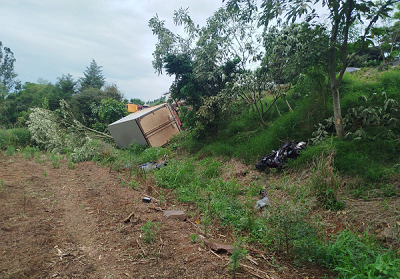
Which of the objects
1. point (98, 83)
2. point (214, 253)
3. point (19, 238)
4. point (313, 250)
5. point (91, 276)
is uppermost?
point (98, 83)

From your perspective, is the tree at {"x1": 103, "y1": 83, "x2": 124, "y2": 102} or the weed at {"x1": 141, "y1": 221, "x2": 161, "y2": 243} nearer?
the weed at {"x1": 141, "y1": 221, "x2": 161, "y2": 243}

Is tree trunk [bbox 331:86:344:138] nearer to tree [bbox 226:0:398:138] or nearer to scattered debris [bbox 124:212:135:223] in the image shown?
tree [bbox 226:0:398:138]

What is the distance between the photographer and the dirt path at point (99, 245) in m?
2.19

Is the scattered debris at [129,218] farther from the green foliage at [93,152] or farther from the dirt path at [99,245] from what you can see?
the green foliage at [93,152]

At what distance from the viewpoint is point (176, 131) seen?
40.0ft

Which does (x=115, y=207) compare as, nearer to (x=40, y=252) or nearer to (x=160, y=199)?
(x=160, y=199)

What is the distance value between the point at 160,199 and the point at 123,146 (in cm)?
856

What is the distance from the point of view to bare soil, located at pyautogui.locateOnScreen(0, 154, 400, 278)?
7.20 ft

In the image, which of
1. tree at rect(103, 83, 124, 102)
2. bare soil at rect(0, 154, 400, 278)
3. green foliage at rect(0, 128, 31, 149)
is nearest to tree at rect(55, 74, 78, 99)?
tree at rect(103, 83, 124, 102)

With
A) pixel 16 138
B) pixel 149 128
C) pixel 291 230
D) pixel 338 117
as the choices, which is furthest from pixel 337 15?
pixel 16 138

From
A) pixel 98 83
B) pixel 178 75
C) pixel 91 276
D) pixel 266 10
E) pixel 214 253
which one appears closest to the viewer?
pixel 91 276

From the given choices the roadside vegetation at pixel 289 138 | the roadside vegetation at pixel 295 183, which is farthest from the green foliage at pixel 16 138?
the roadside vegetation at pixel 295 183

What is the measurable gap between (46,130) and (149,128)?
580 centimetres

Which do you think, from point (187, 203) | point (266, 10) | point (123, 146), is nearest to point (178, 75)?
point (123, 146)
